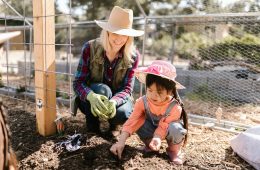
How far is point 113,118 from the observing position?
9.24 ft

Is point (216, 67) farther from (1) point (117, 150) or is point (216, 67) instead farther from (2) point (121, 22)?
(1) point (117, 150)

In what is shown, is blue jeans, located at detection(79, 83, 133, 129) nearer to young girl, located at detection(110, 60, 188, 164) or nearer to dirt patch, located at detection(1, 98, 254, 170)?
dirt patch, located at detection(1, 98, 254, 170)

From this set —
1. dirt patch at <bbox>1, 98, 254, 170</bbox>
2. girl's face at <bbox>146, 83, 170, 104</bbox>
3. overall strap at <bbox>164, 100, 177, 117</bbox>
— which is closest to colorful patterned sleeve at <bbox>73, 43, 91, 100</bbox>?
dirt patch at <bbox>1, 98, 254, 170</bbox>

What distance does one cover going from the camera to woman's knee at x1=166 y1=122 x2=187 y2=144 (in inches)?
90.6

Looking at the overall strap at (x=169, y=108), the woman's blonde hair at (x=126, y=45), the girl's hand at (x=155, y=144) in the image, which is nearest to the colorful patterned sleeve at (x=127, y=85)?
the woman's blonde hair at (x=126, y=45)

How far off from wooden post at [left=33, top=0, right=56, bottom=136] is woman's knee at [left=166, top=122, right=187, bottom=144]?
1.05m

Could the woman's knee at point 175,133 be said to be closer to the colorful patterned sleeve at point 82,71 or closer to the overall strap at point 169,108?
the overall strap at point 169,108

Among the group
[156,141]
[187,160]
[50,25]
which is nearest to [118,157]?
[156,141]

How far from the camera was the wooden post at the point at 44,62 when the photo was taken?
8.59 feet

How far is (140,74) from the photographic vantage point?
2.56m

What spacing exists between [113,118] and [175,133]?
696 mm

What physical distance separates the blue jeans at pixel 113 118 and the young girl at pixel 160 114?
278mm

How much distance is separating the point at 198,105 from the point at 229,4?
1.61 metres

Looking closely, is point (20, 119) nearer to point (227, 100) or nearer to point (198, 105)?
point (198, 105)
